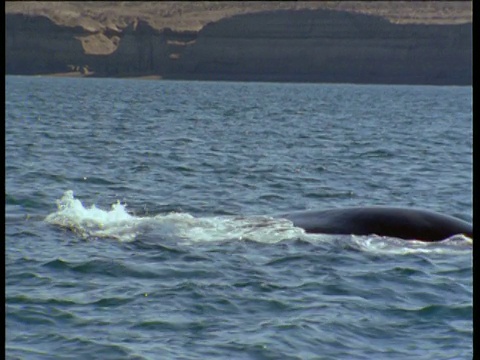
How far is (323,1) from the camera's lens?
141 metres

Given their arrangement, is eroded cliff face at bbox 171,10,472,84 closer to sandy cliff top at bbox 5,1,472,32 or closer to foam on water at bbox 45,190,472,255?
sandy cliff top at bbox 5,1,472,32

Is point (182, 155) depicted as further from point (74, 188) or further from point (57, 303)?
point (57, 303)

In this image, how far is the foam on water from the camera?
1207cm

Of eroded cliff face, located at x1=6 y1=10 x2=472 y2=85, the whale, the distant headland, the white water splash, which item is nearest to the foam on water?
the white water splash

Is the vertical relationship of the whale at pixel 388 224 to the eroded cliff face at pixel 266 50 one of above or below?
above

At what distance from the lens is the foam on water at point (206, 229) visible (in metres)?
12.1

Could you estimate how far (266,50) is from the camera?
11656 cm

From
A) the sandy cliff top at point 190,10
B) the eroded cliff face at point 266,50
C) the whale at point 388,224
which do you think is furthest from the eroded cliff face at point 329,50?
the whale at point 388,224

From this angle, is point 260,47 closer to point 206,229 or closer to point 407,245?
point 206,229

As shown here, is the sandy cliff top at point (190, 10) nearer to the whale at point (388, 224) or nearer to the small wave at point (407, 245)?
the whale at point (388, 224)

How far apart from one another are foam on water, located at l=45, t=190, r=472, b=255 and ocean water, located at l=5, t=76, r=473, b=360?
0.11 feet

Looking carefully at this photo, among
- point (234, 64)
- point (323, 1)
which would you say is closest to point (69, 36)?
point (234, 64)

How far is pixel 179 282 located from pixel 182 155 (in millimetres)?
14845

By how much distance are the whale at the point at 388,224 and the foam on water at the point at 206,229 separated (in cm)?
16
